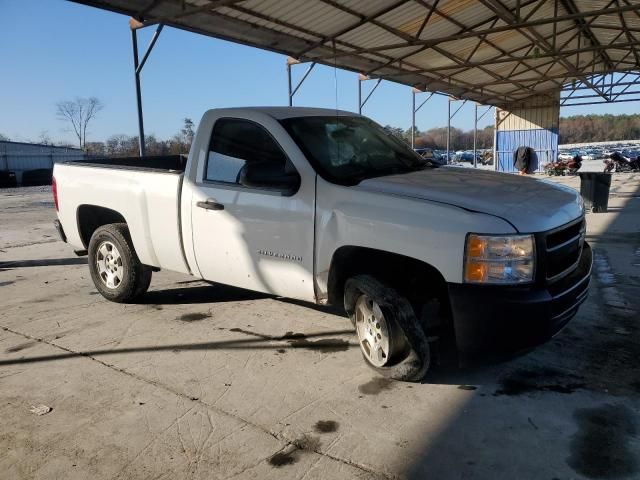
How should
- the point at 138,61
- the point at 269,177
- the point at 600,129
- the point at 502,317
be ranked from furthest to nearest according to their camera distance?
1. the point at 600,129
2. the point at 138,61
3. the point at 269,177
4. the point at 502,317

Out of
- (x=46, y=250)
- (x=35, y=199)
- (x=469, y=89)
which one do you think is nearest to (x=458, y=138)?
(x=469, y=89)

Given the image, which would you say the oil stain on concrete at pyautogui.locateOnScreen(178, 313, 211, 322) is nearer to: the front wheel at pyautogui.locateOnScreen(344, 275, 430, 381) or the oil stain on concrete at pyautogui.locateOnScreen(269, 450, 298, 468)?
the front wheel at pyautogui.locateOnScreen(344, 275, 430, 381)

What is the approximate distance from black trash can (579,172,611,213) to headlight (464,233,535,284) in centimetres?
1046

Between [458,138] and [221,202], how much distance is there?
113 m

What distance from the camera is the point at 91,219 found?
5941 mm

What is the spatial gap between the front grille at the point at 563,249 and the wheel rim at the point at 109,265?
4163mm

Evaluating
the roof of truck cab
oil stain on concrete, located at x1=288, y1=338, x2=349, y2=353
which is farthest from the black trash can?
oil stain on concrete, located at x1=288, y1=338, x2=349, y2=353

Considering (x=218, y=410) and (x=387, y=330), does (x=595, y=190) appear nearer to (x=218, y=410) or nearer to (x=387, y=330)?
(x=387, y=330)

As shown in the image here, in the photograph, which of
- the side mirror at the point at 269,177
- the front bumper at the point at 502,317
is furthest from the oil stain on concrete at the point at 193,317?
the front bumper at the point at 502,317

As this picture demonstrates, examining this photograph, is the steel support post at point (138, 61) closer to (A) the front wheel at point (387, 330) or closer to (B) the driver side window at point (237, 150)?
(B) the driver side window at point (237, 150)

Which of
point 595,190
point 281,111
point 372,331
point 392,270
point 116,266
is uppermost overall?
point 281,111

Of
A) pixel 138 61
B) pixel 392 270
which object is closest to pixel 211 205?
pixel 392 270

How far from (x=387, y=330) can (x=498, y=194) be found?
1.19 metres

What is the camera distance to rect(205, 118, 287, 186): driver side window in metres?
4.13
